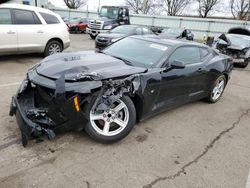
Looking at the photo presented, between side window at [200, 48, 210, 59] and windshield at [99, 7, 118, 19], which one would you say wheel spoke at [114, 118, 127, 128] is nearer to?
side window at [200, 48, 210, 59]

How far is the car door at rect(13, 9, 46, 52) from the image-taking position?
7.18 meters

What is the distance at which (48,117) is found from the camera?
2963 millimetres

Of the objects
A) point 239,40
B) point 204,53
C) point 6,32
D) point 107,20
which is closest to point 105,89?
point 204,53

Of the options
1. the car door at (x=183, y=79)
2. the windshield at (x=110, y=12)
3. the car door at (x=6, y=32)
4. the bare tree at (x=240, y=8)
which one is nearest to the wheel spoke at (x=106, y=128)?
the car door at (x=183, y=79)

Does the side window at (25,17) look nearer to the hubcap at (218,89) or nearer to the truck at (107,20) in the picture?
the hubcap at (218,89)

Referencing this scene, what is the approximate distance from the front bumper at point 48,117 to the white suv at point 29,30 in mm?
4699

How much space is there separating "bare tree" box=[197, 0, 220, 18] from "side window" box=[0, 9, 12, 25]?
45.8 metres

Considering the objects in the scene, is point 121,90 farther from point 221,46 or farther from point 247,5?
point 247,5

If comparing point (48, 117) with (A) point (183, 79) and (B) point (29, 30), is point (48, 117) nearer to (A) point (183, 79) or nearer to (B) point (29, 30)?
(A) point (183, 79)

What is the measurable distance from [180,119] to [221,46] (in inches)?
314

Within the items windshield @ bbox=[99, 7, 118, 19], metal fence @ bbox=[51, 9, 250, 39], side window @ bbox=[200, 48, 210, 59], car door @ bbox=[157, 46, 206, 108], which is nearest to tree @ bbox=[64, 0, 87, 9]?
metal fence @ bbox=[51, 9, 250, 39]

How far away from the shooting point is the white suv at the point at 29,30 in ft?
22.8

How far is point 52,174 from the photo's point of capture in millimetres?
2623

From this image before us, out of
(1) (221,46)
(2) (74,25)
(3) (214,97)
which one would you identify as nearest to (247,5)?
(2) (74,25)
